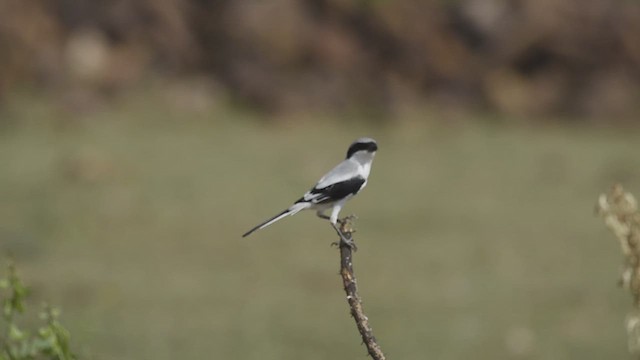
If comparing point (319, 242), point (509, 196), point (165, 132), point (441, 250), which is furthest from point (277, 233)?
point (165, 132)

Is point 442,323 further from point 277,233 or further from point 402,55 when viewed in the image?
point 402,55

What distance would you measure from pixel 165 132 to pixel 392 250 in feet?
11.9

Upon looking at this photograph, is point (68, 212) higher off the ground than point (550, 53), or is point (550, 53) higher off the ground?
point (550, 53)

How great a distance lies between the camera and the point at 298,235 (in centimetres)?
901

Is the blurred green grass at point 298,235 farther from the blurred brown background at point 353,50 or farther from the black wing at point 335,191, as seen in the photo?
the black wing at point 335,191

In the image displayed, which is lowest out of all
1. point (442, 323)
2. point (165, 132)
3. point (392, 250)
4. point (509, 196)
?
point (442, 323)

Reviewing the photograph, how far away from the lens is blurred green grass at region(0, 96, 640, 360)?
23.2 feet

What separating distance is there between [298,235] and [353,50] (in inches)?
164

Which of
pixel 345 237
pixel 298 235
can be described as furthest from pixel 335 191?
pixel 298 235

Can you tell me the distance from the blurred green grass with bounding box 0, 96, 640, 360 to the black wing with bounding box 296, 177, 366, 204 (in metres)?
2.81

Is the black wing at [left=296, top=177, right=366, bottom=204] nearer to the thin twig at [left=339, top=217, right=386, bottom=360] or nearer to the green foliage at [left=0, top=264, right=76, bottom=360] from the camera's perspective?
the thin twig at [left=339, top=217, right=386, bottom=360]

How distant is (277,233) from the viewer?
9117 mm

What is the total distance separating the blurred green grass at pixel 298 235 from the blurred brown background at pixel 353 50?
0.51 m

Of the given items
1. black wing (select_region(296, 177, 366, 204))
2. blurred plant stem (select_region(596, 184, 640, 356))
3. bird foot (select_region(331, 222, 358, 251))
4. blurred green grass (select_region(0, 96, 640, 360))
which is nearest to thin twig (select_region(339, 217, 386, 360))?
bird foot (select_region(331, 222, 358, 251))
